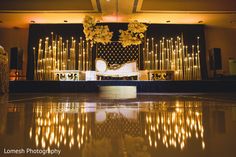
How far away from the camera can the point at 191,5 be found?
19.7 ft

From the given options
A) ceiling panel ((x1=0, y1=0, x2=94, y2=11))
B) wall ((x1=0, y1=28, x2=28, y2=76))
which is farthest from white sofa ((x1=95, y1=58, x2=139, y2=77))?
wall ((x1=0, y1=28, x2=28, y2=76))

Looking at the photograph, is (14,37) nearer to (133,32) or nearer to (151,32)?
(133,32)

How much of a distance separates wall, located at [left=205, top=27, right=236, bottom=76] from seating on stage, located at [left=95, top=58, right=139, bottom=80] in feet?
10.7

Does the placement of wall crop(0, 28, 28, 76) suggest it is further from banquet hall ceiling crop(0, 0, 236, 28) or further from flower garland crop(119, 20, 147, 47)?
flower garland crop(119, 20, 147, 47)

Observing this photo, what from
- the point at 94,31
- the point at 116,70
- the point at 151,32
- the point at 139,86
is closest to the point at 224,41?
the point at 151,32

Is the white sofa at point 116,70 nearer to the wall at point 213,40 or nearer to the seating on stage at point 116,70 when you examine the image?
the seating on stage at point 116,70

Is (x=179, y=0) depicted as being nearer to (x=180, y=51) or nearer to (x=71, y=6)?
(x=180, y=51)

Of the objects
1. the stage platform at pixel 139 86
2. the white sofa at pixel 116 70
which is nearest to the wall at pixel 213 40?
the white sofa at pixel 116 70

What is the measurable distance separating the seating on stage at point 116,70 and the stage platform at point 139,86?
1.76 meters

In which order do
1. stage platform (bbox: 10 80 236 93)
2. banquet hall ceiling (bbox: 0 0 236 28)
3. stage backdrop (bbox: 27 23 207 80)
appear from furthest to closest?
stage backdrop (bbox: 27 23 207 80), banquet hall ceiling (bbox: 0 0 236 28), stage platform (bbox: 10 80 236 93)

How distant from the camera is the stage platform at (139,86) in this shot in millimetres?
4277

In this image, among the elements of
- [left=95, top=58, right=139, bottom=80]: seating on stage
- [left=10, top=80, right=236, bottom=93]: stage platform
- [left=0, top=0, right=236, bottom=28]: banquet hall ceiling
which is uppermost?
[left=0, top=0, right=236, bottom=28]: banquet hall ceiling

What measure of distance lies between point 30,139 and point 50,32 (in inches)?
287

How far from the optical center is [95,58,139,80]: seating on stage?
6.12 metres
